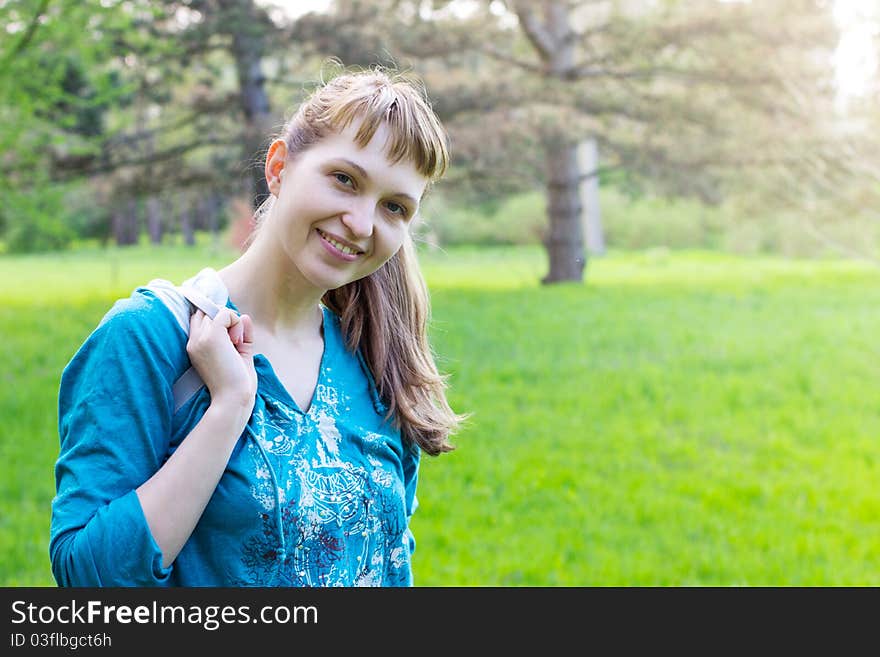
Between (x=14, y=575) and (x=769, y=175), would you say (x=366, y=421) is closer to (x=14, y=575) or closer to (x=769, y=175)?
(x=14, y=575)

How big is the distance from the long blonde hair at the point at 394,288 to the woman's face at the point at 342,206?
2 cm

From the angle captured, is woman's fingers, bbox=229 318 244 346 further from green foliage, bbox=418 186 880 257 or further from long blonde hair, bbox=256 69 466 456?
green foliage, bbox=418 186 880 257

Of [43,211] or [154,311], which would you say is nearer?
[154,311]

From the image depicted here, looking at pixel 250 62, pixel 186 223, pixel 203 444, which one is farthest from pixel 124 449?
pixel 186 223

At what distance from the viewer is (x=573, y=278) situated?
13.3 meters

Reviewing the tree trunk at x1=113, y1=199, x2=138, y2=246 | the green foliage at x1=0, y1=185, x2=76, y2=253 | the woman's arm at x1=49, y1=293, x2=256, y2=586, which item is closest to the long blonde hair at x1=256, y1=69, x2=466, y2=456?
the woman's arm at x1=49, y1=293, x2=256, y2=586

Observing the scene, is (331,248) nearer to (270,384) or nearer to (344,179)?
(344,179)

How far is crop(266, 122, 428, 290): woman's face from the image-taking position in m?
1.49

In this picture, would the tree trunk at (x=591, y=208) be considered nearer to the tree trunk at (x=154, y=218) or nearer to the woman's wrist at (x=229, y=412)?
the tree trunk at (x=154, y=218)

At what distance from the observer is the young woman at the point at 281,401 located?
51.4 inches

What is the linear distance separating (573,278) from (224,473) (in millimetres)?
12165

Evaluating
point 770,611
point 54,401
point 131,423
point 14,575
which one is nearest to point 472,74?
point 54,401

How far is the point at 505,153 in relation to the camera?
36.1ft

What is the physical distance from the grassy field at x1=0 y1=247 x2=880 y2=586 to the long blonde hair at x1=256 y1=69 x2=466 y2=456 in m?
0.56
